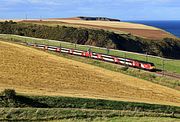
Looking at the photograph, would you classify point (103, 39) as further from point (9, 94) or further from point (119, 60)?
point (9, 94)

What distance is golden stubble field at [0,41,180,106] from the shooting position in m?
37.1

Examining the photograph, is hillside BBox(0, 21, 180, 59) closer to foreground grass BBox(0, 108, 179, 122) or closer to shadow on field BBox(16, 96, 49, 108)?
shadow on field BBox(16, 96, 49, 108)

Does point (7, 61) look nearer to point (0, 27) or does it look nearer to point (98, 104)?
point (98, 104)

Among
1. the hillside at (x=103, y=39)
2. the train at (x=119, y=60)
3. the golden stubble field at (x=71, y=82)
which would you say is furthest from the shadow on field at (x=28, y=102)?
the hillside at (x=103, y=39)

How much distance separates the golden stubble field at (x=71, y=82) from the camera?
37.1 meters

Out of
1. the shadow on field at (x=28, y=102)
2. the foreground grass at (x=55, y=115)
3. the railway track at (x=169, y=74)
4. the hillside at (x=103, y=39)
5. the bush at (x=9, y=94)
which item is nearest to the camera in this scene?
the foreground grass at (x=55, y=115)

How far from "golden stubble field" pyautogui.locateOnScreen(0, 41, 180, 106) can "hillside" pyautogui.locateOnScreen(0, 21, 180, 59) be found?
154 feet

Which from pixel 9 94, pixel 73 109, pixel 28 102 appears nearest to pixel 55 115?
pixel 73 109

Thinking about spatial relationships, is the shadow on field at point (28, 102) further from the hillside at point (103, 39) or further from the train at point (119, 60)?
the hillside at point (103, 39)

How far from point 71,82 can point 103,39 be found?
6111 cm

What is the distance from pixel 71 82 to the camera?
42.1 meters

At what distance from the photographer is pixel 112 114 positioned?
916 inches

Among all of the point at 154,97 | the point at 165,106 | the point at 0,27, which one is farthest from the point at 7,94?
the point at 0,27

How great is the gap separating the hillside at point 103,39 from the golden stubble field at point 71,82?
47.1 m
